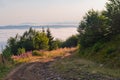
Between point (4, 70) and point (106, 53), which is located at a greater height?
point (106, 53)

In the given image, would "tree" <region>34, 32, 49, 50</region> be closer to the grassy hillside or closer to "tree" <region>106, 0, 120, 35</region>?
the grassy hillside

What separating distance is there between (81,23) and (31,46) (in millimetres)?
38772

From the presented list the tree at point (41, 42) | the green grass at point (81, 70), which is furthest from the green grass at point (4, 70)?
the tree at point (41, 42)

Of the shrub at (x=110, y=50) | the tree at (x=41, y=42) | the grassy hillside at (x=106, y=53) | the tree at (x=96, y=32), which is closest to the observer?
the grassy hillside at (x=106, y=53)

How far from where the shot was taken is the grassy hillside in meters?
32.2

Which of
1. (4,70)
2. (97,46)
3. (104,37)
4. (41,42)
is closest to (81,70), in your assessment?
(4,70)

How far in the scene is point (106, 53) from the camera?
36.6 metres

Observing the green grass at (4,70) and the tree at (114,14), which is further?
the tree at (114,14)

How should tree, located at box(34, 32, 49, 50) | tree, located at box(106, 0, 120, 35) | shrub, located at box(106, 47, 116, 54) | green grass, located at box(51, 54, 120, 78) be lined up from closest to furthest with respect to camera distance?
green grass, located at box(51, 54, 120, 78) < shrub, located at box(106, 47, 116, 54) < tree, located at box(106, 0, 120, 35) < tree, located at box(34, 32, 49, 50)

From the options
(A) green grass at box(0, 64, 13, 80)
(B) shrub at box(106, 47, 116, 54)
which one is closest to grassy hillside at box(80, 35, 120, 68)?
(B) shrub at box(106, 47, 116, 54)

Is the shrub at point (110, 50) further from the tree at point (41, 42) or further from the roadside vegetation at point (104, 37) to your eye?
the tree at point (41, 42)

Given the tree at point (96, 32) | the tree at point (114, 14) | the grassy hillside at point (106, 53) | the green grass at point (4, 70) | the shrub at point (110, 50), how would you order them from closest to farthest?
the green grass at point (4, 70), the grassy hillside at point (106, 53), the shrub at point (110, 50), the tree at point (114, 14), the tree at point (96, 32)

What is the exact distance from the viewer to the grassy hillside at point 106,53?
106 feet

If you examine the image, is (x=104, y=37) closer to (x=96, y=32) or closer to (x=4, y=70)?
(x=96, y=32)
